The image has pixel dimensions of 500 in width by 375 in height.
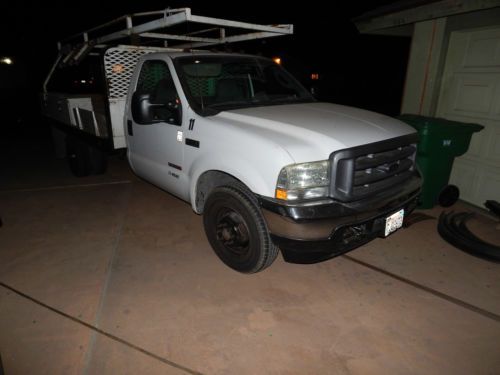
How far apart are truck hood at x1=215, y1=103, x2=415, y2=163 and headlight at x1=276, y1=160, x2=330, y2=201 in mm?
64

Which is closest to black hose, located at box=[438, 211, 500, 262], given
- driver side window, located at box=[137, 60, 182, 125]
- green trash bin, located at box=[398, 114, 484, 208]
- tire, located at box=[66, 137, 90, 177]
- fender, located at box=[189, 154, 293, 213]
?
green trash bin, located at box=[398, 114, 484, 208]

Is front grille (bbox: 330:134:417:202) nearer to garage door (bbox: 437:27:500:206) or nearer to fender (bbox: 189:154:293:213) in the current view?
fender (bbox: 189:154:293:213)

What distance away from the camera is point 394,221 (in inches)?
117

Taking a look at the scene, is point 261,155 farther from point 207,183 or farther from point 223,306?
point 223,306

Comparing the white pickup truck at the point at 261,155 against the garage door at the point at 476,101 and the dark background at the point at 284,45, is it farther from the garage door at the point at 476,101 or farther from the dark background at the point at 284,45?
the dark background at the point at 284,45

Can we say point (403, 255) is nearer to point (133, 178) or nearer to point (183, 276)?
point (183, 276)

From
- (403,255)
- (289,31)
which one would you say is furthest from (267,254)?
(289,31)

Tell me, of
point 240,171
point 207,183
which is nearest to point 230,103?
point 207,183

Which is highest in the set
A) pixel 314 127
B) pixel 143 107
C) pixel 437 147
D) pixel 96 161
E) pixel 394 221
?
pixel 143 107

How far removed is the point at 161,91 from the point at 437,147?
12.4 feet

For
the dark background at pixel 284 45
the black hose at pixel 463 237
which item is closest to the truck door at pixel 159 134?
the black hose at pixel 463 237

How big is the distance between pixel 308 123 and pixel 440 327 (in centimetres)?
202

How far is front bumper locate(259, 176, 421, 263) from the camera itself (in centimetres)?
258

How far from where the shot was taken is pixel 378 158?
285cm
